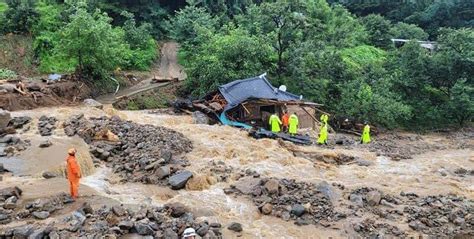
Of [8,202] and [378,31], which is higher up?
[378,31]

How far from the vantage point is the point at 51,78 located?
27516 mm

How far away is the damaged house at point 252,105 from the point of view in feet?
78.6

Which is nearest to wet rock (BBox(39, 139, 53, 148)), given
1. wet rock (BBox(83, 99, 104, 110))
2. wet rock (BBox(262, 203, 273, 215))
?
wet rock (BBox(83, 99, 104, 110))

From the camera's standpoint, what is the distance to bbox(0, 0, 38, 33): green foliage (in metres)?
34.6

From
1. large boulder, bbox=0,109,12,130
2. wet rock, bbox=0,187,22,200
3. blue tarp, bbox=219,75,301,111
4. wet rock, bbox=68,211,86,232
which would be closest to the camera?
wet rock, bbox=68,211,86,232

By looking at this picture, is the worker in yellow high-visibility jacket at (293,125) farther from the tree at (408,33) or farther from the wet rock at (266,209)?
the tree at (408,33)

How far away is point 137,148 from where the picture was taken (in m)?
18.2

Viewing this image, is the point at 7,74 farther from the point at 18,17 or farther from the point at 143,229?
the point at 143,229

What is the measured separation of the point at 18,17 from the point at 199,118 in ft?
62.6

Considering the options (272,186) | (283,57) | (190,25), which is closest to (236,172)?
(272,186)

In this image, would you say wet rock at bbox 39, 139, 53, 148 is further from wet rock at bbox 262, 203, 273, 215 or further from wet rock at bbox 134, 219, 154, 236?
wet rock at bbox 262, 203, 273, 215

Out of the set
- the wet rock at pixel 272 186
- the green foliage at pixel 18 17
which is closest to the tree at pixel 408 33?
the green foliage at pixel 18 17

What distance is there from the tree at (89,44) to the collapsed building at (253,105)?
6207 millimetres

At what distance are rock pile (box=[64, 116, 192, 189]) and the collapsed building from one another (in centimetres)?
432
